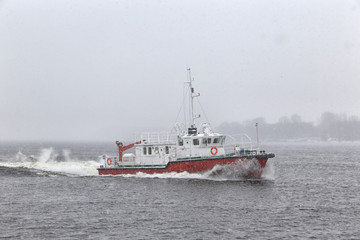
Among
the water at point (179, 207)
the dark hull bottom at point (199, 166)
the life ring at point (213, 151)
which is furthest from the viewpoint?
the life ring at point (213, 151)

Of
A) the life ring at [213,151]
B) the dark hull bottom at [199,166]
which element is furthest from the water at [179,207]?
the life ring at [213,151]

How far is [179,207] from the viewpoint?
105 ft

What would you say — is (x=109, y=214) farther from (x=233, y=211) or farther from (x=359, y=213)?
(x=359, y=213)

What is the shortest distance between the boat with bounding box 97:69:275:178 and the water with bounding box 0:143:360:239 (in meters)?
1.06

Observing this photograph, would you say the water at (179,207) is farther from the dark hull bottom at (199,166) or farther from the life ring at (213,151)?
the life ring at (213,151)

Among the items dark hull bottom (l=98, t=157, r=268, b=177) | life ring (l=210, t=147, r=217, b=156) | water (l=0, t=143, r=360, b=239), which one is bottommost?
water (l=0, t=143, r=360, b=239)

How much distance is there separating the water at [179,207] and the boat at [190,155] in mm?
1058

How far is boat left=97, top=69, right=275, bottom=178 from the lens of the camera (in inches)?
1709

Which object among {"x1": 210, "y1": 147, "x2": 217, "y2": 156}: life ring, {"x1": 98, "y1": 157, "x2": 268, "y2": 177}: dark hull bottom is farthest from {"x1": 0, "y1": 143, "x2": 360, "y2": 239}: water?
{"x1": 210, "y1": 147, "x2": 217, "y2": 156}: life ring

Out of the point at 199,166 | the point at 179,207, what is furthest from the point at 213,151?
the point at 179,207

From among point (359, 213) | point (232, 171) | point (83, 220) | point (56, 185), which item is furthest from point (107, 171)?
point (359, 213)

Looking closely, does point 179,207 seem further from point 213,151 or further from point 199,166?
point 213,151

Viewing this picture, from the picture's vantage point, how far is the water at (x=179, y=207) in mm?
25203

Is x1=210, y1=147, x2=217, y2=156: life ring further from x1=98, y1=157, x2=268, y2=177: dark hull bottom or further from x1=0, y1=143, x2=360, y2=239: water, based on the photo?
x1=0, y1=143, x2=360, y2=239: water
